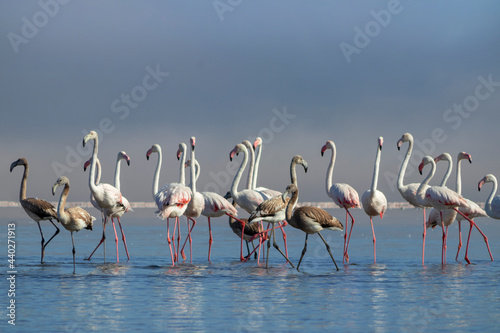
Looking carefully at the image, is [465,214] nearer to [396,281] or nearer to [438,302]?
[396,281]

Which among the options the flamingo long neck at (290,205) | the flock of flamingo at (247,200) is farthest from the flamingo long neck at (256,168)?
the flamingo long neck at (290,205)

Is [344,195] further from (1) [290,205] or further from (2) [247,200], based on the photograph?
(1) [290,205]

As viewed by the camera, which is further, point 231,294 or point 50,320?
point 231,294

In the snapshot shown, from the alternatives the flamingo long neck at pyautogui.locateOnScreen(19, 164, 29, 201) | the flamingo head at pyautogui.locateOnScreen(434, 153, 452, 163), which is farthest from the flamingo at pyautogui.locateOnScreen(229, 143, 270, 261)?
A: the flamingo long neck at pyautogui.locateOnScreen(19, 164, 29, 201)

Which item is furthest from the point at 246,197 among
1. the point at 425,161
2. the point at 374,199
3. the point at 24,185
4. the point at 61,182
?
the point at 24,185

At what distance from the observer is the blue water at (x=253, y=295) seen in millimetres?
7637

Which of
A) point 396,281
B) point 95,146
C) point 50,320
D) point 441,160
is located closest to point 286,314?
point 50,320

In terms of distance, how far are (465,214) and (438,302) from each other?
22.3 ft

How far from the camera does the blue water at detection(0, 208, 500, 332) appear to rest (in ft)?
25.1

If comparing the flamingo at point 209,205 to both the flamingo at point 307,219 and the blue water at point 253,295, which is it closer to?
the blue water at point 253,295

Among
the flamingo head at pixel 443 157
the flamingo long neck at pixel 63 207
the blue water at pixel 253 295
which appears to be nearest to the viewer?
the blue water at pixel 253 295

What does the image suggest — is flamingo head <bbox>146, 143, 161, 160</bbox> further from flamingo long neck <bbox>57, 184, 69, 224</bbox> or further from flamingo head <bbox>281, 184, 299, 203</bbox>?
flamingo head <bbox>281, 184, 299, 203</bbox>

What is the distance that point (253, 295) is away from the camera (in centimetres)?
957

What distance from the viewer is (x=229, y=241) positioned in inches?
837
